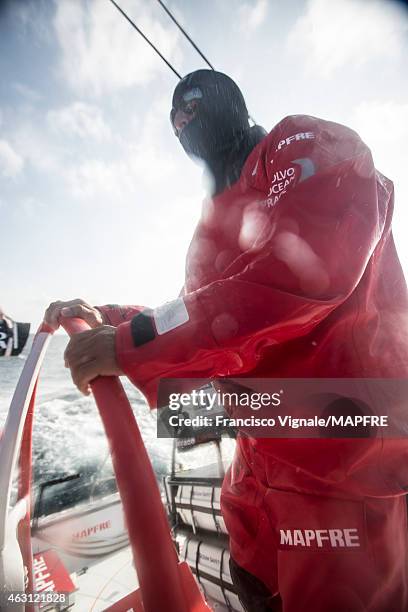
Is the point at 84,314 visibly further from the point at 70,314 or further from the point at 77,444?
the point at 77,444

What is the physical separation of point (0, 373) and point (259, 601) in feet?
82.0

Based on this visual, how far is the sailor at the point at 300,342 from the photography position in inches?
25.2

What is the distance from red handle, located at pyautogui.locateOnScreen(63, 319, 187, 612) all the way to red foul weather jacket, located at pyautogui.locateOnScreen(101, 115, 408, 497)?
95 mm

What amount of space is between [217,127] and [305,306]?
1210 mm

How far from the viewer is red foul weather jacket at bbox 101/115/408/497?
63 centimetres

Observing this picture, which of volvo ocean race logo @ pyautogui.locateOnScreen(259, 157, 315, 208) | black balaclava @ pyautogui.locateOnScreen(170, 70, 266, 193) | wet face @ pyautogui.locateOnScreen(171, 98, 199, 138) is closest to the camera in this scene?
volvo ocean race logo @ pyautogui.locateOnScreen(259, 157, 315, 208)

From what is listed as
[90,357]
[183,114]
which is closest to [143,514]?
[90,357]

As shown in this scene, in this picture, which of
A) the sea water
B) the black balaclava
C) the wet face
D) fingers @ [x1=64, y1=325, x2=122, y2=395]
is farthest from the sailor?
the sea water

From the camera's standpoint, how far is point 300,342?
3.04 feet

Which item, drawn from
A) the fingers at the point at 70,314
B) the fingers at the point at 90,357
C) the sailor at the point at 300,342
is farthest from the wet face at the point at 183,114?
the fingers at the point at 90,357

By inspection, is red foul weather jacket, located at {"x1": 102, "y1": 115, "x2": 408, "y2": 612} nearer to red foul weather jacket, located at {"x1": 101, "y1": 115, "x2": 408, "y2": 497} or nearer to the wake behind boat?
red foul weather jacket, located at {"x1": 101, "y1": 115, "x2": 408, "y2": 497}

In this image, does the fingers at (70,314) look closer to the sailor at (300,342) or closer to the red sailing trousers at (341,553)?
the sailor at (300,342)

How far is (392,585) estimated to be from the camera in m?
0.85

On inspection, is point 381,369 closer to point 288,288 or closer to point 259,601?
point 288,288
